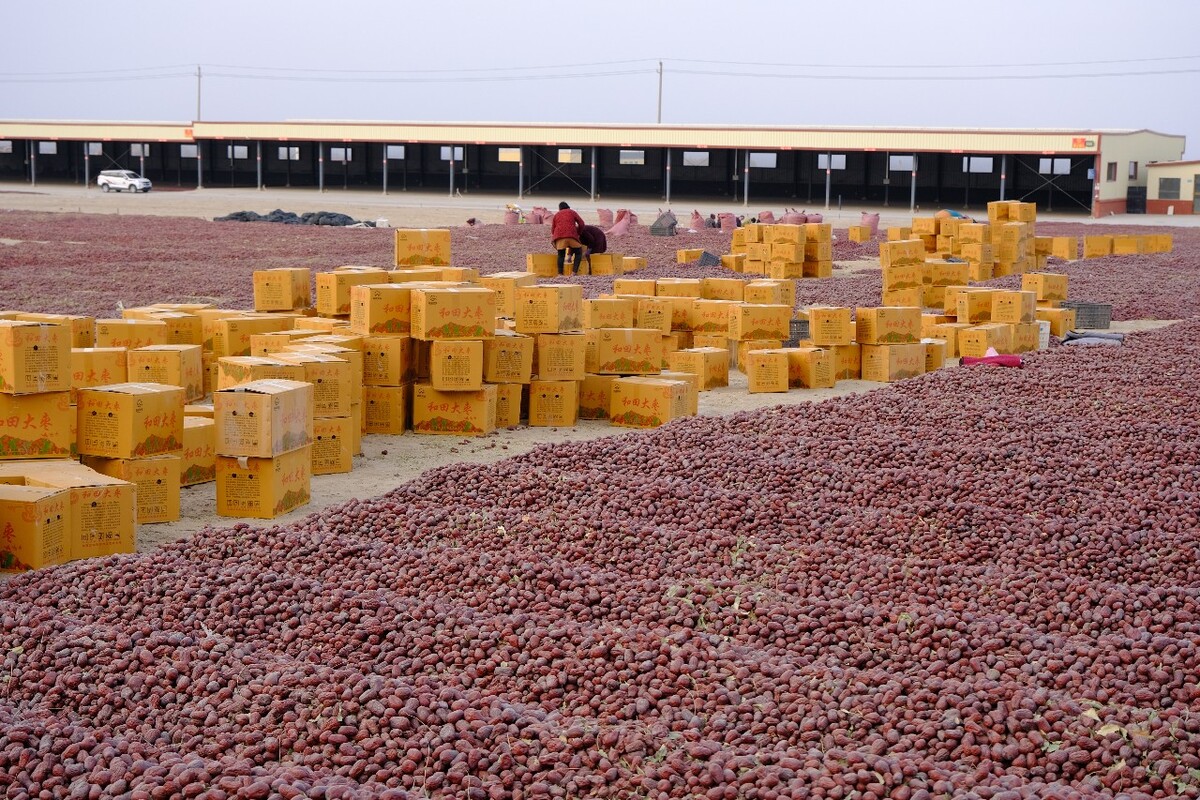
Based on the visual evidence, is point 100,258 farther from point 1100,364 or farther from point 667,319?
point 1100,364

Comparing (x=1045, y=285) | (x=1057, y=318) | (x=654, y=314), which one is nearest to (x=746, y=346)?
(x=654, y=314)

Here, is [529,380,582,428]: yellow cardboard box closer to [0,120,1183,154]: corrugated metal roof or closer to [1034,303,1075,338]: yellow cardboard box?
[1034,303,1075,338]: yellow cardboard box

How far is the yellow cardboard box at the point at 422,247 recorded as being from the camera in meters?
15.1

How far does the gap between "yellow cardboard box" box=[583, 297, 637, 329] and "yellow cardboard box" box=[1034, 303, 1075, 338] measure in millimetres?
7105

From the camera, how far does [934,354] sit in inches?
595

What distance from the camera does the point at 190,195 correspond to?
6047cm

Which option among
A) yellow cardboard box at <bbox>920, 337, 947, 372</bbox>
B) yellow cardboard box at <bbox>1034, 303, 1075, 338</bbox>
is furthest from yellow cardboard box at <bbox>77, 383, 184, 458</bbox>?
yellow cardboard box at <bbox>1034, 303, 1075, 338</bbox>

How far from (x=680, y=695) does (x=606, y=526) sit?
2.41m

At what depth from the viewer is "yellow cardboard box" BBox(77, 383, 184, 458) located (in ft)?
27.4

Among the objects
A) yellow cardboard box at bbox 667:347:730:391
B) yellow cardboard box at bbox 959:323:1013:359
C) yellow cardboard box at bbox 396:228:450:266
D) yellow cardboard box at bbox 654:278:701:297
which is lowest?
yellow cardboard box at bbox 667:347:730:391

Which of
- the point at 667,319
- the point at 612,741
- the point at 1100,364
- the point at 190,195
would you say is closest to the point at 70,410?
the point at 612,741

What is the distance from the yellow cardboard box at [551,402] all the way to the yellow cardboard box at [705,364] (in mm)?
2327

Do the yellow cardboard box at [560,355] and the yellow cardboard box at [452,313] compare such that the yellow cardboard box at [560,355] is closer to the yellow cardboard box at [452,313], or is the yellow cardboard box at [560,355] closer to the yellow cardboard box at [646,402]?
the yellow cardboard box at [646,402]

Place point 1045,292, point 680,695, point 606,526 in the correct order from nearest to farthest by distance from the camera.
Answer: point 680,695 → point 606,526 → point 1045,292
